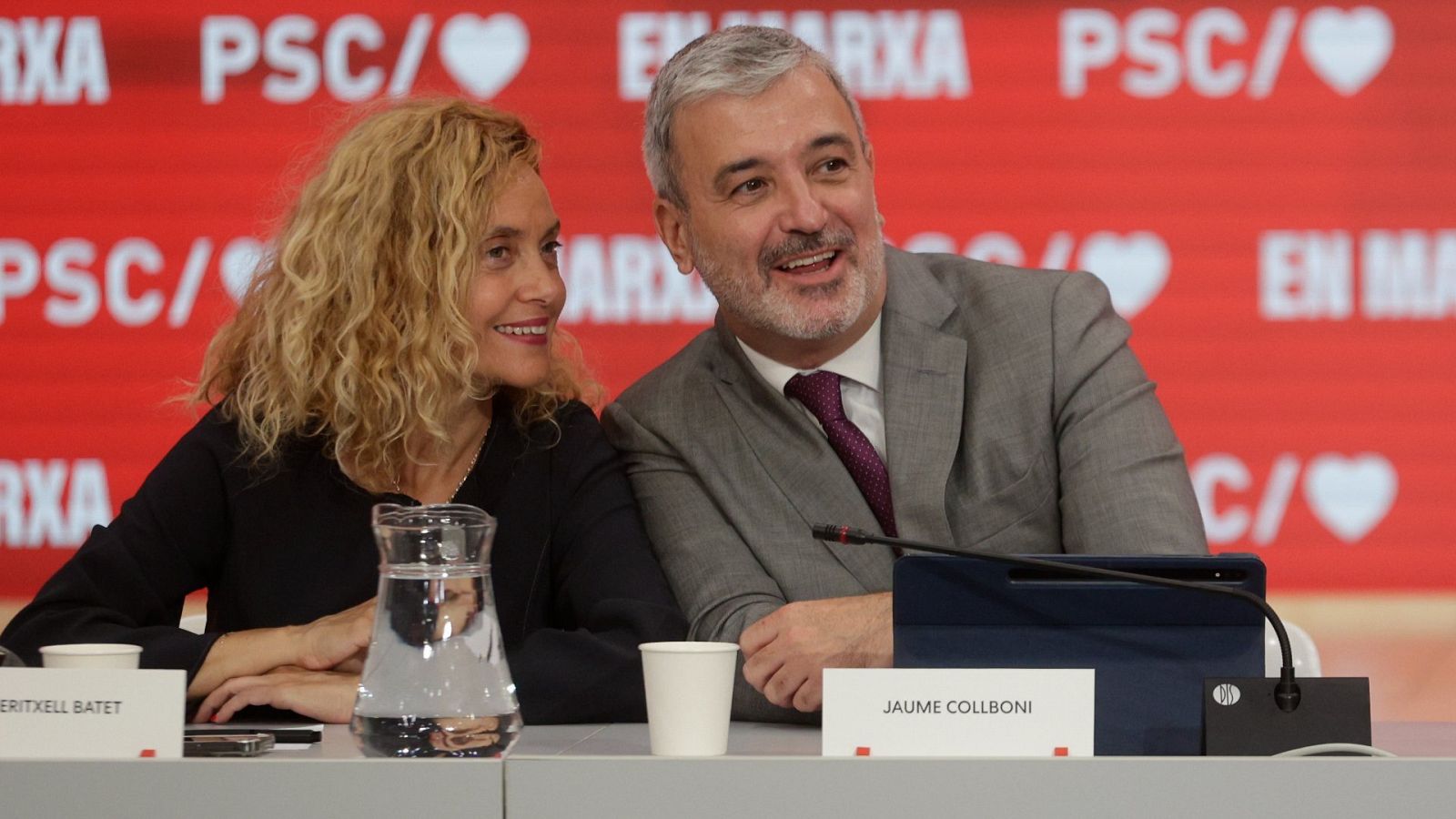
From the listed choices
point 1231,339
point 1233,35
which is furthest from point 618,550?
point 1233,35

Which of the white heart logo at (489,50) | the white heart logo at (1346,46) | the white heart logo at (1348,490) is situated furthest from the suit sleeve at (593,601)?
the white heart logo at (1346,46)

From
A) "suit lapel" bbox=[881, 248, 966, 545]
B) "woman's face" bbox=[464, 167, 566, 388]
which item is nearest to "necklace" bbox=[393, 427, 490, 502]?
"woman's face" bbox=[464, 167, 566, 388]

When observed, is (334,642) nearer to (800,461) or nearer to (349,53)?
(800,461)

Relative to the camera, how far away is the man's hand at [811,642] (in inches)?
72.1

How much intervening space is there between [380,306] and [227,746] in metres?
1.17

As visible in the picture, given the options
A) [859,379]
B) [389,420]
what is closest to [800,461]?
[859,379]

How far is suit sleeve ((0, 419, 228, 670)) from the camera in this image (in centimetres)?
201

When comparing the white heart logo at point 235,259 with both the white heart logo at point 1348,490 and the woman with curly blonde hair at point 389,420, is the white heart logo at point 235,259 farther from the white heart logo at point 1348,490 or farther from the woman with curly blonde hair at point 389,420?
the white heart logo at point 1348,490

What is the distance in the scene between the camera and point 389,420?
2330 millimetres

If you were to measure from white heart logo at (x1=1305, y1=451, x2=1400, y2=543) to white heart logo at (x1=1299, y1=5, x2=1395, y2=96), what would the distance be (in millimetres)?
727

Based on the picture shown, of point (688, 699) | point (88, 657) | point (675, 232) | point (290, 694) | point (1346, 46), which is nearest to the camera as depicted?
point (688, 699)

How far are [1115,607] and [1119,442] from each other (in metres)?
0.82

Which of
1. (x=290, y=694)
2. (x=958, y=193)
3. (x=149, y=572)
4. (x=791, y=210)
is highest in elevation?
(x=958, y=193)

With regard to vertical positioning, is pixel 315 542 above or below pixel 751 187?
below
